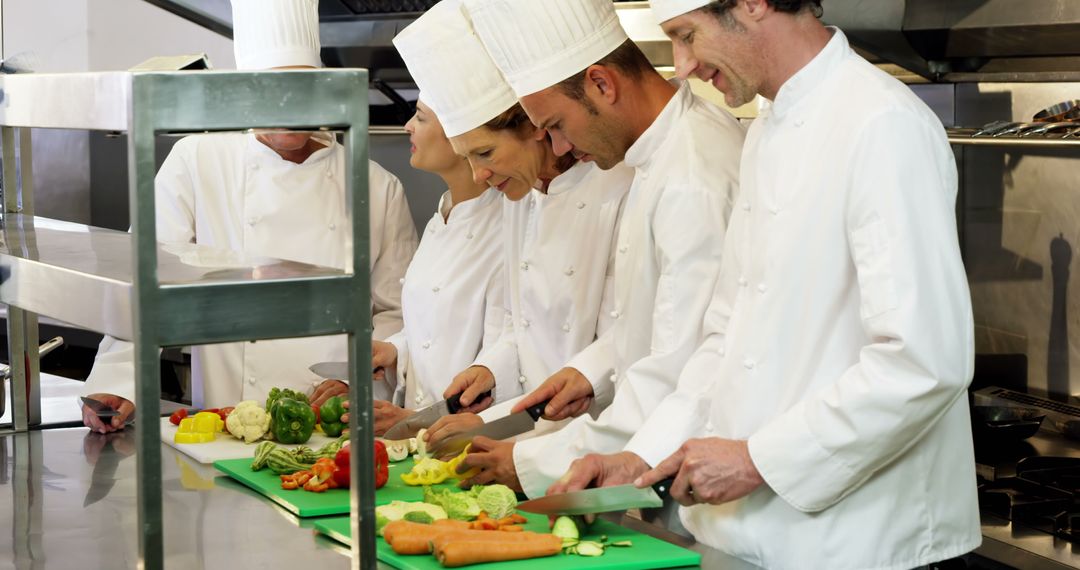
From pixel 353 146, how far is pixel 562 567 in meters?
0.61

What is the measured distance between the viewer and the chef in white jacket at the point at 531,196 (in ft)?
7.89

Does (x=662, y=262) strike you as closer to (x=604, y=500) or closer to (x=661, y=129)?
(x=661, y=129)

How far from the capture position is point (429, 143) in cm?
277

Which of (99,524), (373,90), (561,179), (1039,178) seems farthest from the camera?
(373,90)

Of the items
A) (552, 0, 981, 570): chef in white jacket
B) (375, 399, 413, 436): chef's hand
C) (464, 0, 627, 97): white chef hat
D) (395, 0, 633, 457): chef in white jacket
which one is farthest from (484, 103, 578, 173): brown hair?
(552, 0, 981, 570): chef in white jacket

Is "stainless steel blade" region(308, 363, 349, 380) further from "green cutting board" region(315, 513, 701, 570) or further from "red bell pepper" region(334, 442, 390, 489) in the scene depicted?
"green cutting board" region(315, 513, 701, 570)

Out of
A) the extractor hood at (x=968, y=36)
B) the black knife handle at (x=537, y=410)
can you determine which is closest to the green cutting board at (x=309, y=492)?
the black knife handle at (x=537, y=410)

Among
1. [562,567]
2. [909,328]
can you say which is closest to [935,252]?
[909,328]

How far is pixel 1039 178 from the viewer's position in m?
2.87

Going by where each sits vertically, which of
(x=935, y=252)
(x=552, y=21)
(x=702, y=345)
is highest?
(x=552, y=21)

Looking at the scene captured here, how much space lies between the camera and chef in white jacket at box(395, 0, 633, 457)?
2.41m

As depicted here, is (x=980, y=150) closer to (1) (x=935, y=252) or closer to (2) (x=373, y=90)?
(1) (x=935, y=252)

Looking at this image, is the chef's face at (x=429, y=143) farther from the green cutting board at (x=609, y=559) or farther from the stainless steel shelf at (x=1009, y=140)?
the green cutting board at (x=609, y=559)

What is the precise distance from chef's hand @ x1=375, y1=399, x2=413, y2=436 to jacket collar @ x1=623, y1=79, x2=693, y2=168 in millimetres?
742
